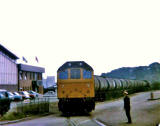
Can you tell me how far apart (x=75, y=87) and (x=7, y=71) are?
4535 cm

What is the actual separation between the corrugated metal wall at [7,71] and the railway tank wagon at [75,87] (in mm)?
42046

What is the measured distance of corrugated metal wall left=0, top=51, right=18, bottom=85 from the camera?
61.4 meters

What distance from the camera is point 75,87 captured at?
2102 cm

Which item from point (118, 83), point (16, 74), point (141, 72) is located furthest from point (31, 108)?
point (141, 72)

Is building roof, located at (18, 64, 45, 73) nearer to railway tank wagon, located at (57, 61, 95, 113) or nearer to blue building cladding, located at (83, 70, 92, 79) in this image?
railway tank wagon, located at (57, 61, 95, 113)

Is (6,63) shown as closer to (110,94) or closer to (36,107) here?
(110,94)

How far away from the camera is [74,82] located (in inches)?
836

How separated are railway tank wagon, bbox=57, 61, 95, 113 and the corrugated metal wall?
42046mm

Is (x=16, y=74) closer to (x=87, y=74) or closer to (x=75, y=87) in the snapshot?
(x=87, y=74)

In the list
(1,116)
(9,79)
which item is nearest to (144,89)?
(9,79)

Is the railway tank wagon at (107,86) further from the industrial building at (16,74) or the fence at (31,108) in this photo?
the industrial building at (16,74)

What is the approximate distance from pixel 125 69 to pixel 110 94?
492 ft

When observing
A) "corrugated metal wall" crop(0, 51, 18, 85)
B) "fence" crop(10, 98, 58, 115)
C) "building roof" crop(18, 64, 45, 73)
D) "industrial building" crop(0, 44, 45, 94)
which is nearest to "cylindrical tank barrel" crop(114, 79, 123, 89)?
"fence" crop(10, 98, 58, 115)

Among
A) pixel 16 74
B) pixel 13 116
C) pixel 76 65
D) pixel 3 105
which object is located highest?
pixel 16 74
